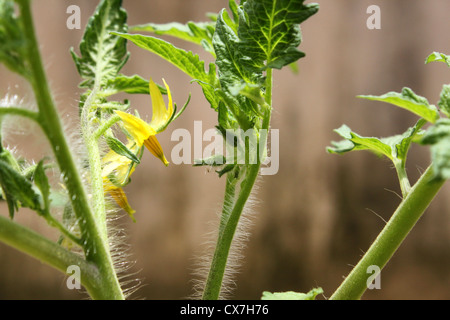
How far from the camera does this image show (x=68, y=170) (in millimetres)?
310

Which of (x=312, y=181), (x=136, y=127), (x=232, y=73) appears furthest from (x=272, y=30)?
(x=312, y=181)

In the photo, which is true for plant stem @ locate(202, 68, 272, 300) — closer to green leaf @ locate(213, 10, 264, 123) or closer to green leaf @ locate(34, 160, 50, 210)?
green leaf @ locate(213, 10, 264, 123)

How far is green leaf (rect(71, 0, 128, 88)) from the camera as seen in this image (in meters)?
0.48

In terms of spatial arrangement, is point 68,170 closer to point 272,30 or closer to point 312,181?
point 272,30

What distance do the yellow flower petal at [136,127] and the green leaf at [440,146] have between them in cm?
24

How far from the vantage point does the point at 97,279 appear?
0.33 meters

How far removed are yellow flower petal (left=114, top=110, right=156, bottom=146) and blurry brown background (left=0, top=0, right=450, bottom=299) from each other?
3.09 feet

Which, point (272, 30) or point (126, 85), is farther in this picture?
point (126, 85)

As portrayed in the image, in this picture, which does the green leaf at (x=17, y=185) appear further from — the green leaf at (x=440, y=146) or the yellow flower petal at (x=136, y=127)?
the green leaf at (x=440, y=146)

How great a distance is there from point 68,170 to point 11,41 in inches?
3.6

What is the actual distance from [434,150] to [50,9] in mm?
1295

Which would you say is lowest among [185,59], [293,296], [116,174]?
[293,296]

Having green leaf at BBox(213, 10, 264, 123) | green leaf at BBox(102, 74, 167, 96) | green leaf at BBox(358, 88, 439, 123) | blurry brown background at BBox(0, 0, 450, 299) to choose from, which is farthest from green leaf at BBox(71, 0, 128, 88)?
blurry brown background at BBox(0, 0, 450, 299)

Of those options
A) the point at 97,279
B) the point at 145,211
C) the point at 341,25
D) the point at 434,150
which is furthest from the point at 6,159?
the point at 341,25
